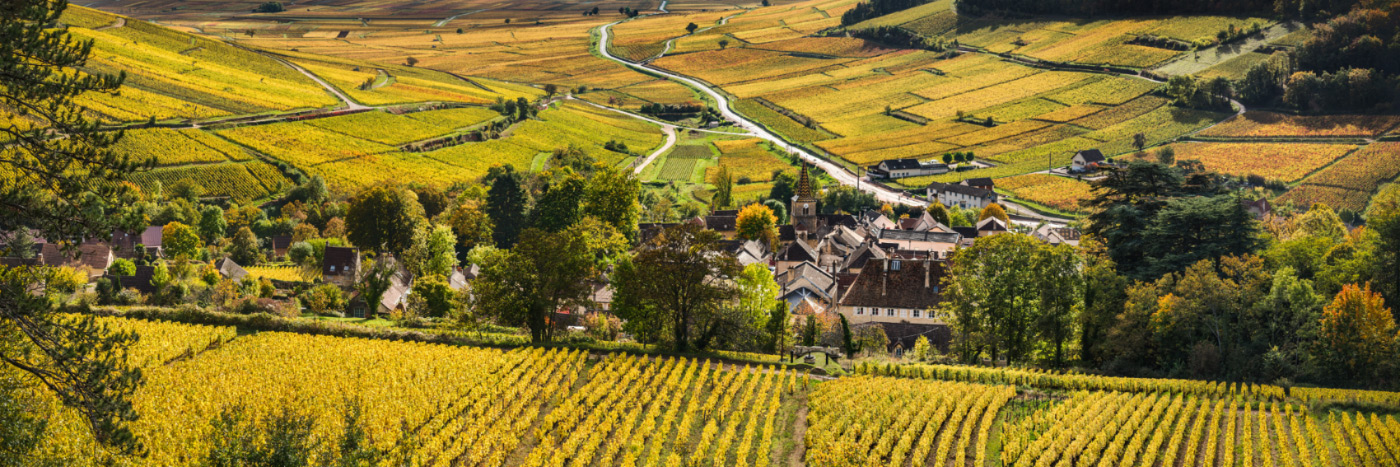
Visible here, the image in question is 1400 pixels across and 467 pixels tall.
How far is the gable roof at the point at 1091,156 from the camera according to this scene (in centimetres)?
15825

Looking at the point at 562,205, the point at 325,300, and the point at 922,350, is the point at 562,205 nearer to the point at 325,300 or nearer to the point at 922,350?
the point at 325,300

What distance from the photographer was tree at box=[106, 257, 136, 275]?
76938mm

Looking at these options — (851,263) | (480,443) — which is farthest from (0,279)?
(851,263)

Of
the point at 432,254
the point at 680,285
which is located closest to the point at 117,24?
the point at 432,254

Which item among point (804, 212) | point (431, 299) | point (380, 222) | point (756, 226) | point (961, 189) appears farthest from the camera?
point (961, 189)

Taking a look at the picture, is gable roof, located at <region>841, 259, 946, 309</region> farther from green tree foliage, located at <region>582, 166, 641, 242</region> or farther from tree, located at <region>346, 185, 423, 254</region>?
tree, located at <region>346, 185, 423, 254</region>

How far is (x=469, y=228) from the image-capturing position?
3878 inches

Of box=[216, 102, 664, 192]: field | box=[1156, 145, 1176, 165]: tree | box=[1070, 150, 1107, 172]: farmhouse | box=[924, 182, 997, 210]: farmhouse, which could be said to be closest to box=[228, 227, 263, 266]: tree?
box=[216, 102, 664, 192]: field

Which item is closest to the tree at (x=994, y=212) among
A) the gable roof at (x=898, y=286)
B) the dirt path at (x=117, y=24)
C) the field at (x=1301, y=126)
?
the gable roof at (x=898, y=286)

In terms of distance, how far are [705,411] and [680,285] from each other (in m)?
13.1

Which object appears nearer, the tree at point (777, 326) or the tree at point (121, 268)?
the tree at point (777, 326)

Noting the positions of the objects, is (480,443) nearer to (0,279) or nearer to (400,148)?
(0,279)

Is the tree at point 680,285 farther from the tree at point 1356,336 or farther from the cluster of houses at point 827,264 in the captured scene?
the tree at point 1356,336

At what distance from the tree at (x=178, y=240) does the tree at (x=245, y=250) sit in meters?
3.15
